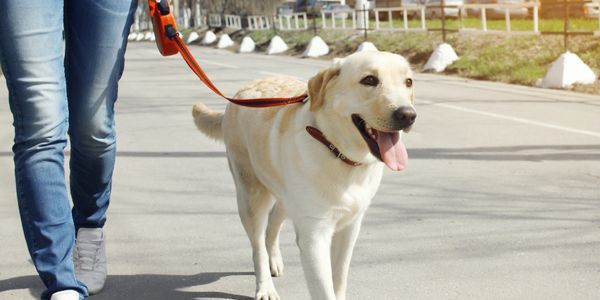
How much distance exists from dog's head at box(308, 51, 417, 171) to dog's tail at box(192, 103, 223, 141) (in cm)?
117

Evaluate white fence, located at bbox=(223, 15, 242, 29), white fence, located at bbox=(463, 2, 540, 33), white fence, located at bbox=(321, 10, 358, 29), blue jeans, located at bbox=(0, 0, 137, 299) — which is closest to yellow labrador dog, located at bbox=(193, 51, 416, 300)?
blue jeans, located at bbox=(0, 0, 137, 299)

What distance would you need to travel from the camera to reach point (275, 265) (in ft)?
14.6

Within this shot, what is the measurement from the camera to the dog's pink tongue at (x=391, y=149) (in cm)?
344

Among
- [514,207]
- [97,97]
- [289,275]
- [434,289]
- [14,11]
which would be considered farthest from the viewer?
[514,207]

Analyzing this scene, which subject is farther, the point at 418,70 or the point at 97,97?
the point at 418,70

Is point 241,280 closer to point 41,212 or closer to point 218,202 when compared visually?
point 41,212

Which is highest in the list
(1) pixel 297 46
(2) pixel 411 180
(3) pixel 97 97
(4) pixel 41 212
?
(3) pixel 97 97

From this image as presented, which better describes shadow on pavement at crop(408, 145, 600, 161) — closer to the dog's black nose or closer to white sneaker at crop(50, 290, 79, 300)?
the dog's black nose

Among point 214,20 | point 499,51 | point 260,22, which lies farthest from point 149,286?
point 214,20

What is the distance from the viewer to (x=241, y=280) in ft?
14.5

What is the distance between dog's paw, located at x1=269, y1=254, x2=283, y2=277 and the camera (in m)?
4.46

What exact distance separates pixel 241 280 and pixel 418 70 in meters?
14.5

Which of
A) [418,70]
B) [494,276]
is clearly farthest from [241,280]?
[418,70]

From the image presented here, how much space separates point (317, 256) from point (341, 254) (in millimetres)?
353
